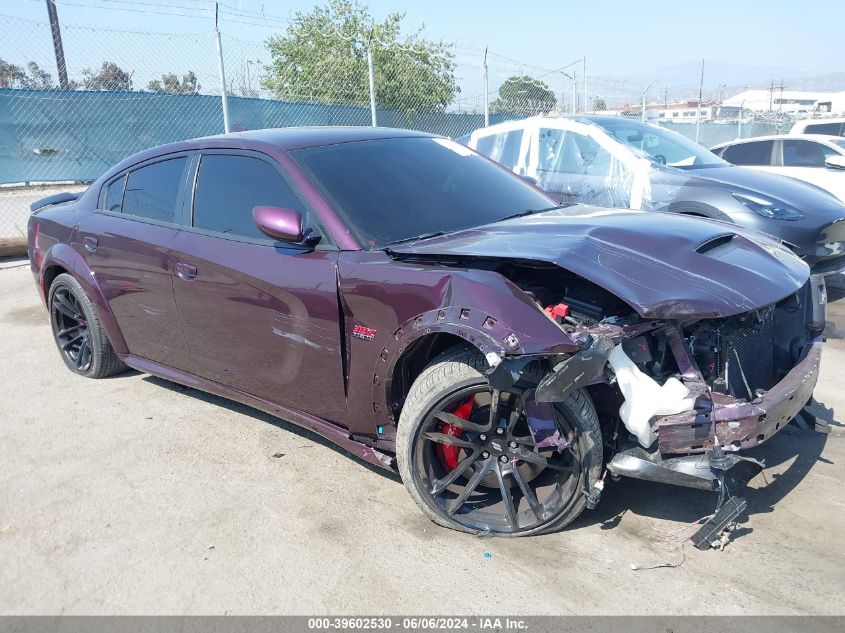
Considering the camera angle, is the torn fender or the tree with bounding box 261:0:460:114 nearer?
the torn fender

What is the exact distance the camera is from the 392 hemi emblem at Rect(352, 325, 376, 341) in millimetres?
2996

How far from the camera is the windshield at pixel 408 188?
10.9 feet

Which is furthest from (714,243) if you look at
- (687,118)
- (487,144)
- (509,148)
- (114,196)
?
(687,118)

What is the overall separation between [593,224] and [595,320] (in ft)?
1.84

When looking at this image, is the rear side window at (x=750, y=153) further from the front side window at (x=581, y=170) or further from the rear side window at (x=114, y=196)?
the rear side window at (x=114, y=196)

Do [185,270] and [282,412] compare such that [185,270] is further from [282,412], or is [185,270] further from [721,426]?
[721,426]

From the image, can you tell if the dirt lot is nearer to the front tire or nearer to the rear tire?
the front tire

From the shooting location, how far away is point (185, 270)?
3.73 metres

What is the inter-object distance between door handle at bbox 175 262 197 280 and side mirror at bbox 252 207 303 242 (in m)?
0.71

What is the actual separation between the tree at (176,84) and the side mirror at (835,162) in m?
8.76

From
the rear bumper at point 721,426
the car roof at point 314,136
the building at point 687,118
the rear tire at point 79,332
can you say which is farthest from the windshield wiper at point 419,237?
the building at point 687,118

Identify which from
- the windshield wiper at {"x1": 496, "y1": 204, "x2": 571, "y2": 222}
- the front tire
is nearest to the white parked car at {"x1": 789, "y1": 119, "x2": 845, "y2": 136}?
the windshield wiper at {"x1": 496, "y1": 204, "x2": 571, "y2": 222}
